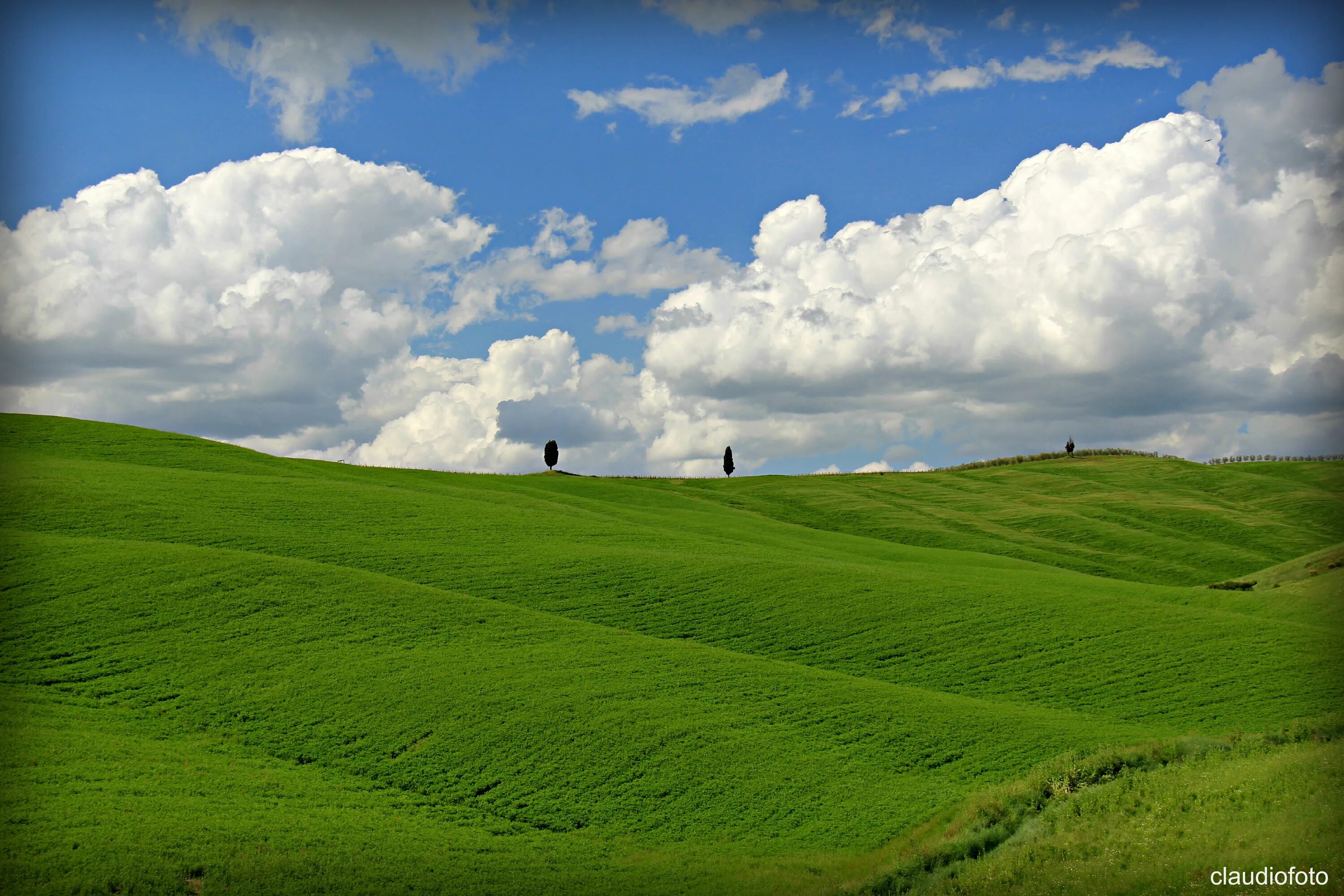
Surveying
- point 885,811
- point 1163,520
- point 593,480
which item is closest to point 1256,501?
point 1163,520

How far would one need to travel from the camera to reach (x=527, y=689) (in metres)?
26.4

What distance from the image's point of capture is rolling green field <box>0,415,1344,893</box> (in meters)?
18.6

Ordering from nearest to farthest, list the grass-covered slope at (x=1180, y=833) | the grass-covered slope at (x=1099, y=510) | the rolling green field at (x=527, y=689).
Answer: the grass-covered slope at (x=1180, y=833), the rolling green field at (x=527, y=689), the grass-covered slope at (x=1099, y=510)

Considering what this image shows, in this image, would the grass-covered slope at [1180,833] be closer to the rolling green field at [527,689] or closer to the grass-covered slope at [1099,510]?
the rolling green field at [527,689]

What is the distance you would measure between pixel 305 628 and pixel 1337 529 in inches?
3471

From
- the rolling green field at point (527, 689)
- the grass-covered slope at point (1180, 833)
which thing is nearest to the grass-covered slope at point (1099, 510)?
the rolling green field at point (527, 689)

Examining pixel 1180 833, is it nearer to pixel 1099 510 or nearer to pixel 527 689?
pixel 527 689

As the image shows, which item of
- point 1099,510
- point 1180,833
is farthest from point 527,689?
point 1099,510

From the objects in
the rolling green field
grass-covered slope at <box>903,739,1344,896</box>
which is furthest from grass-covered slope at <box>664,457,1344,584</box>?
grass-covered slope at <box>903,739,1344,896</box>

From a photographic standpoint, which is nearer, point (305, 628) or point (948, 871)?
point (948, 871)

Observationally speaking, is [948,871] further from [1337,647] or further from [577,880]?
[1337,647]

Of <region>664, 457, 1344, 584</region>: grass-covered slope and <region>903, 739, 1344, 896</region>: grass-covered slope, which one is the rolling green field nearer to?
<region>903, 739, 1344, 896</region>: grass-covered slope

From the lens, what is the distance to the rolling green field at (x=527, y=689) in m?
18.6

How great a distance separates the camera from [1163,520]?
81.6 meters
